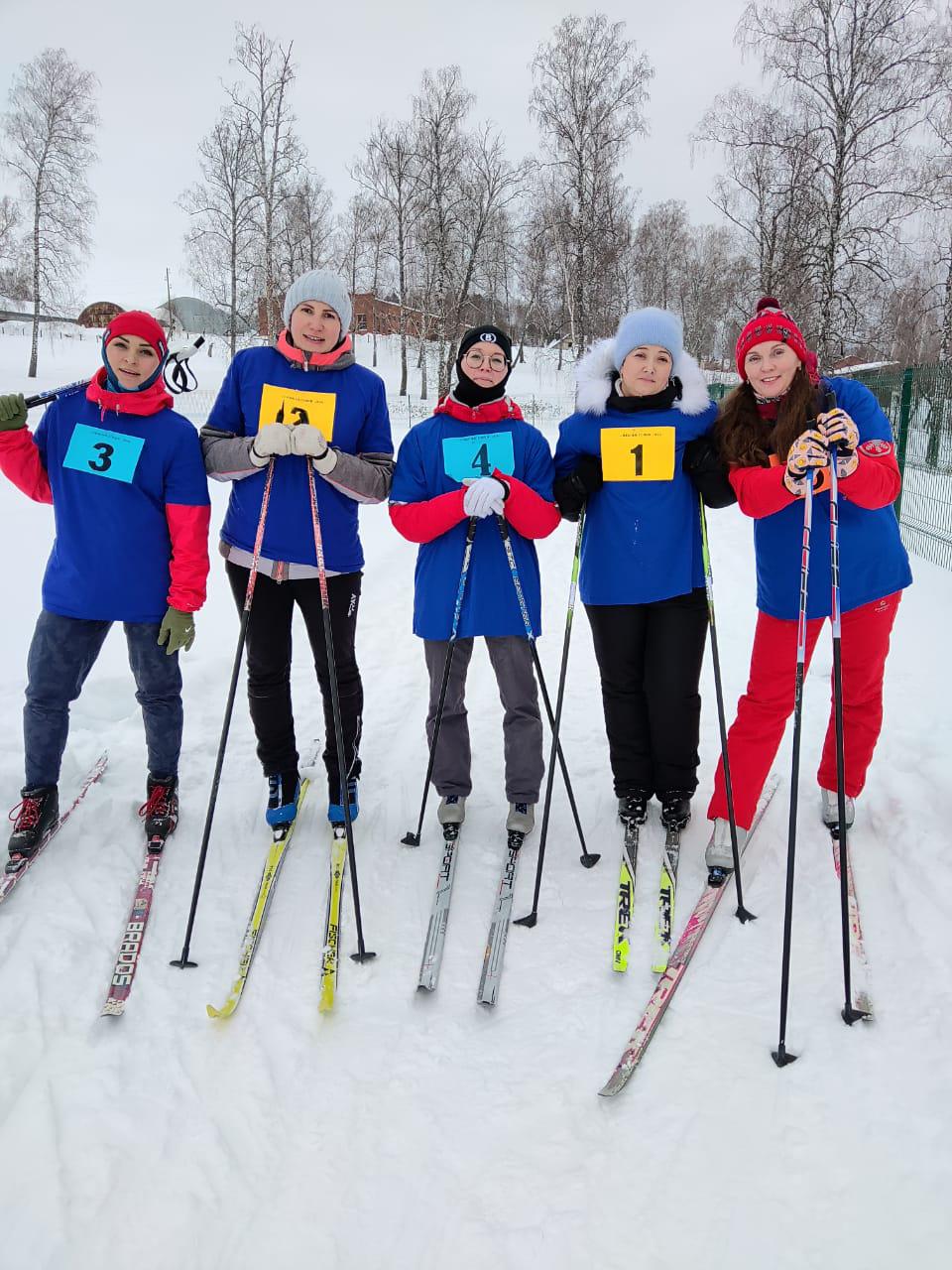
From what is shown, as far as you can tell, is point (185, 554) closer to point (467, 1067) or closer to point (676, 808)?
point (467, 1067)

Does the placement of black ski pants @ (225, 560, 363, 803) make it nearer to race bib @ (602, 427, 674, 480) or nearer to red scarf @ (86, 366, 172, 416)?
red scarf @ (86, 366, 172, 416)

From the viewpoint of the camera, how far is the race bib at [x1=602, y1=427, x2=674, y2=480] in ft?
8.85

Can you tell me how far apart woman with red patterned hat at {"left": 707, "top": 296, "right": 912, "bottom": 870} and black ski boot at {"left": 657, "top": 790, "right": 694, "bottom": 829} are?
0.14m

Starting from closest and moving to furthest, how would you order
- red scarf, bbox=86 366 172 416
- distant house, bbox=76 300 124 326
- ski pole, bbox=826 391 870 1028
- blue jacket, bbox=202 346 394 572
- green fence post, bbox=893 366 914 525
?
1. ski pole, bbox=826 391 870 1028
2. red scarf, bbox=86 366 172 416
3. blue jacket, bbox=202 346 394 572
4. green fence post, bbox=893 366 914 525
5. distant house, bbox=76 300 124 326

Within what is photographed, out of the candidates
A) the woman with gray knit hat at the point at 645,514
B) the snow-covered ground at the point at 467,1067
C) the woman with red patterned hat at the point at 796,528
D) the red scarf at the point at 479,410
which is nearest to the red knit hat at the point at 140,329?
the red scarf at the point at 479,410

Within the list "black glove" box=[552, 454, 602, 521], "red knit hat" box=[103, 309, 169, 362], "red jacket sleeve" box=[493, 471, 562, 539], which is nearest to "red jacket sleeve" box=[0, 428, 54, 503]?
"red knit hat" box=[103, 309, 169, 362]

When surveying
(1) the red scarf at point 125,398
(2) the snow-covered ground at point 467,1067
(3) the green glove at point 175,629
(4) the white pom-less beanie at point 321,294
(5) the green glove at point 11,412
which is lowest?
(2) the snow-covered ground at point 467,1067

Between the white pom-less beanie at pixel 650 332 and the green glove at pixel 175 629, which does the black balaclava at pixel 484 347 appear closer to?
the white pom-less beanie at pixel 650 332

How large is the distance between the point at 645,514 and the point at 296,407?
137cm

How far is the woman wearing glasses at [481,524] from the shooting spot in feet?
9.00

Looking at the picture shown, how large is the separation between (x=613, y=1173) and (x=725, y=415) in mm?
2355

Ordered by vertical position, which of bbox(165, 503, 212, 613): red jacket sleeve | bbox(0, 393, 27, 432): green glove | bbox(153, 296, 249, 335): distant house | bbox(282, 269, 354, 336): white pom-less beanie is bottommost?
bbox(165, 503, 212, 613): red jacket sleeve

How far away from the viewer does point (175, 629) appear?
2.83 metres

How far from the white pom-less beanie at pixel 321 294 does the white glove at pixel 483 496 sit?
79 cm
